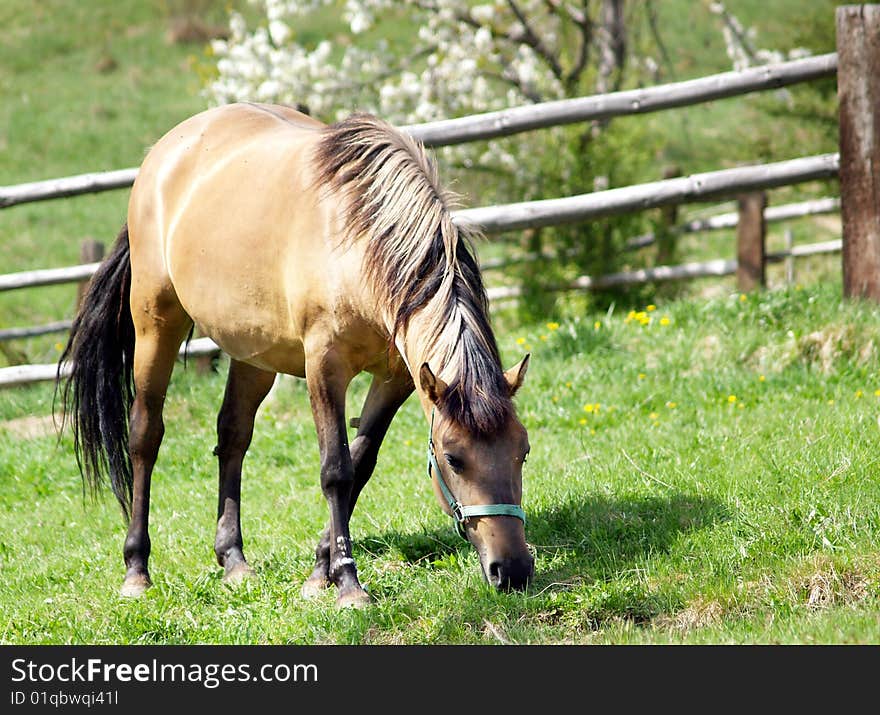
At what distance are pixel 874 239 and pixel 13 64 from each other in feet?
71.2

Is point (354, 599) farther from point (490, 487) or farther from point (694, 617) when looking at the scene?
point (694, 617)

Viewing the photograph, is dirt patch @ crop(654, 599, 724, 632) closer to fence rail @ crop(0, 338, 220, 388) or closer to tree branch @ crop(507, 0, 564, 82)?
fence rail @ crop(0, 338, 220, 388)

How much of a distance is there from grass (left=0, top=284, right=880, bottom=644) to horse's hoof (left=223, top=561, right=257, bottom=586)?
0.22 ft

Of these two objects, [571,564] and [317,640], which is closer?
[317,640]

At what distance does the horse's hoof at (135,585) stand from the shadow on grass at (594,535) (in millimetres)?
940

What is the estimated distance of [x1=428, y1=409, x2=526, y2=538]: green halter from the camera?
3350 millimetres

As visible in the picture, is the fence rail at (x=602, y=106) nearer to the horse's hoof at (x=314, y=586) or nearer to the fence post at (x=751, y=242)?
the fence post at (x=751, y=242)

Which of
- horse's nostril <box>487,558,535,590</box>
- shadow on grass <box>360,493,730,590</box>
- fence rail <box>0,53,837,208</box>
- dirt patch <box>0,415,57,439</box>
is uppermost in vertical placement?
fence rail <box>0,53,837,208</box>

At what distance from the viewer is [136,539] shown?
4.65 m

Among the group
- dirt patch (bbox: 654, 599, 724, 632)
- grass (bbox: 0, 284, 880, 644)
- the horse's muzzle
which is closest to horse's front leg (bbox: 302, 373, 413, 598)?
grass (bbox: 0, 284, 880, 644)

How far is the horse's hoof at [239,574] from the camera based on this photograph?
14.0ft
